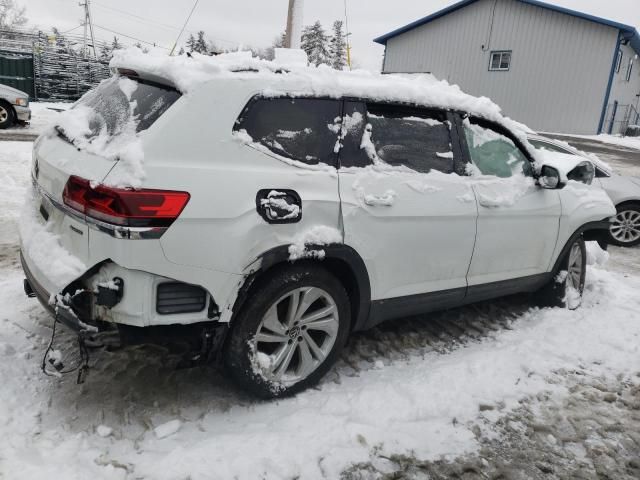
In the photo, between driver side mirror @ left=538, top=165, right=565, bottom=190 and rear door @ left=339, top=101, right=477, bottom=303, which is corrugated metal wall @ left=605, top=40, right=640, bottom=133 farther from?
rear door @ left=339, top=101, right=477, bottom=303

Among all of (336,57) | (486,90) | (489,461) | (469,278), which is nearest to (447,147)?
(469,278)

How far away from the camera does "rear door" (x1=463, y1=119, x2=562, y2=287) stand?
3.75m

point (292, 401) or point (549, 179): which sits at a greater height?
point (549, 179)

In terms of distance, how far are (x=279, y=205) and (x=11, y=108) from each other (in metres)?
13.4

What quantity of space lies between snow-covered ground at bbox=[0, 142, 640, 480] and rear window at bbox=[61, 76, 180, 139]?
1344 mm

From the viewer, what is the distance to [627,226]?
25.1ft

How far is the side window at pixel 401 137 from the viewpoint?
3.16 meters

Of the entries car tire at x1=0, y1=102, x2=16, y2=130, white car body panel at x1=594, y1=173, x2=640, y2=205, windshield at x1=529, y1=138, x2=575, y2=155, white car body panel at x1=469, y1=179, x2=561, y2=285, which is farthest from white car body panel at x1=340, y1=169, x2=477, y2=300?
car tire at x1=0, y1=102, x2=16, y2=130

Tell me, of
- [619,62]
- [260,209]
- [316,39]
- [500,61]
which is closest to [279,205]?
[260,209]

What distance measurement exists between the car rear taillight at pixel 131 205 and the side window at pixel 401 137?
1.07 metres

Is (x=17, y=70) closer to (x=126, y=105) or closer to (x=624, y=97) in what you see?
(x=126, y=105)

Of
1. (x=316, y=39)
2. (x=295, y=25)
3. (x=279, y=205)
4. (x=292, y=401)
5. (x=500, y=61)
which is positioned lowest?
(x=292, y=401)

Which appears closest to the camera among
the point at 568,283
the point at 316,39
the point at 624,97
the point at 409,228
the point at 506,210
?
the point at 409,228

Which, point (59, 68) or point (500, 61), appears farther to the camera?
point (500, 61)
